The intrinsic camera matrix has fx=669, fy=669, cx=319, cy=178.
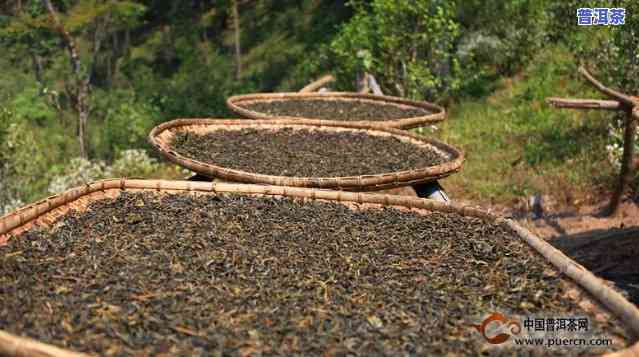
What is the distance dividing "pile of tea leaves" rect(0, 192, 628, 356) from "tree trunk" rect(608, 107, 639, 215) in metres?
2.77

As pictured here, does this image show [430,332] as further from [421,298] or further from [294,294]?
[294,294]

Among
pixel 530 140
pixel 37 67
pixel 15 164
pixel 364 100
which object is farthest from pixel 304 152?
pixel 37 67

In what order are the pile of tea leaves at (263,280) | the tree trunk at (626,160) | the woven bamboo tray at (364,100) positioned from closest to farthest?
the pile of tea leaves at (263,280) → the woven bamboo tray at (364,100) → the tree trunk at (626,160)

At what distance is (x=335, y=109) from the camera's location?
5625mm

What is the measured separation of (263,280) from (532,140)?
6162 millimetres

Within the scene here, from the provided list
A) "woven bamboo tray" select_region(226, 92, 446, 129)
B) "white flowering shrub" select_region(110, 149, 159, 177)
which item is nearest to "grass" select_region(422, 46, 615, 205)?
"woven bamboo tray" select_region(226, 92, 446, 129)

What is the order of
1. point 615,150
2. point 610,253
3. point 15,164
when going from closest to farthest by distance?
1. point 610,253
2. point 615,150
3. point 15,164

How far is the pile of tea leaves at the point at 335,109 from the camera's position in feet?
17.5

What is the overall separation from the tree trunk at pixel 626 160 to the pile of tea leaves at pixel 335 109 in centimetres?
153

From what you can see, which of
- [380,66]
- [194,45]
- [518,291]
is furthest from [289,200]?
[194,45]

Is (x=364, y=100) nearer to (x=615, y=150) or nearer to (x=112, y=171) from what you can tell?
(x=615, y=150)

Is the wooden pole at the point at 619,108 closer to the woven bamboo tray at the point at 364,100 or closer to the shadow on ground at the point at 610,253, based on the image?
the shadow on ground at the point at 610,253

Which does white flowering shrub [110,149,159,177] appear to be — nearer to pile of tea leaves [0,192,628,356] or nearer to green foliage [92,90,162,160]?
green foliage [92,90,162,160]

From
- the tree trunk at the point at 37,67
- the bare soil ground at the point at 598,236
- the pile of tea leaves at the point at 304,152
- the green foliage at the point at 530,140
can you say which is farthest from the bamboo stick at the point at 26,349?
the tree trunk at the point at 37,67
